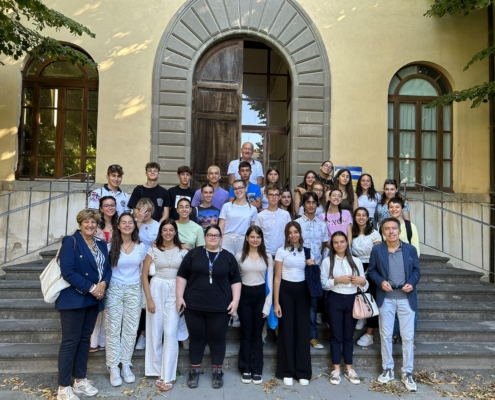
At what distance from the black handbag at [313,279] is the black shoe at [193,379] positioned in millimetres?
1530

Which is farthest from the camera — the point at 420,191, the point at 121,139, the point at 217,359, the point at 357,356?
the point at 420,191

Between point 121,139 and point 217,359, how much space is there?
5321mm

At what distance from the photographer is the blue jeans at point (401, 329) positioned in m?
4.49

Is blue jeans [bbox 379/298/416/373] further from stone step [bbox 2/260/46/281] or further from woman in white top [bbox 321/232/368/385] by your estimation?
stone step [bbox 2/260/46/281]

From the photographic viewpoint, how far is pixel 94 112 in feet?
27.8

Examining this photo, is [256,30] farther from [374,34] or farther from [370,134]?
[370,134]

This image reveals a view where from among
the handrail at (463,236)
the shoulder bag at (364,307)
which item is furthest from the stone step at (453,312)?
the handrail at (463,236)

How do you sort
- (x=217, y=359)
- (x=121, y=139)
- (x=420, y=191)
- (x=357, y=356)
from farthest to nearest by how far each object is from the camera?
1. (x=420, y=191)
2. (x=121, y=139)
3. (x=357, y=356)
4. (x=217, y=359)

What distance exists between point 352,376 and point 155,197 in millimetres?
3401

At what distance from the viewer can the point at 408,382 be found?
4398mm

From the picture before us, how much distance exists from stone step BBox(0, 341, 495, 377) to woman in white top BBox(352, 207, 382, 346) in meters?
0.14

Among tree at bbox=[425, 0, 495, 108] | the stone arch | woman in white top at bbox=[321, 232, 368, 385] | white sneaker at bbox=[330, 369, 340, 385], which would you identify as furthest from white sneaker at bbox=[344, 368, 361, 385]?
tree at bbox=[425, 0, 495, 108]

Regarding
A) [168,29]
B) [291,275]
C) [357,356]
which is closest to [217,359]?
[291,275]

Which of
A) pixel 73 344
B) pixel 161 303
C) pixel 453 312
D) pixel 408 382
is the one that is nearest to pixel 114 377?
pixel 73 344
